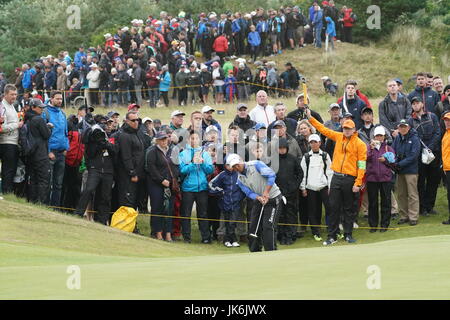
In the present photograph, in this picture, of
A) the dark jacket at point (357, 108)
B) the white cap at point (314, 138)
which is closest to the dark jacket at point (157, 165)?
the white cap at point (314, 138)

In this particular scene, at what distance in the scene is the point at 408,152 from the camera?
68.4ft

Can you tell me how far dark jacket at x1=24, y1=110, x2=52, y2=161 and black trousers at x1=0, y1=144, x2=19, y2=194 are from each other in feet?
1.37

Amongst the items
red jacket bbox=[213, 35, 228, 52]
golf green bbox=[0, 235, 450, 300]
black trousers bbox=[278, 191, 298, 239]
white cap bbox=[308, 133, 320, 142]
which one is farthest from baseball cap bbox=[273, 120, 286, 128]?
red jacket bbox=[213, 35, 228, 52]

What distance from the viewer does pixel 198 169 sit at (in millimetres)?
20500

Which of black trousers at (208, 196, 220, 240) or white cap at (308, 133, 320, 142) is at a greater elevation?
white cap at (308, 133, 320, 142)

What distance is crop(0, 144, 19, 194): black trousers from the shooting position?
19.9 metres

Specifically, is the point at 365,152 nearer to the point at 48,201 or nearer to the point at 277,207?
the point at 277,207

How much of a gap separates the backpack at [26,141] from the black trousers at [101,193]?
132cm

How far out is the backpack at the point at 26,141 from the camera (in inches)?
779

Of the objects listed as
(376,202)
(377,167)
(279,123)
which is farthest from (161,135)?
(376,202)

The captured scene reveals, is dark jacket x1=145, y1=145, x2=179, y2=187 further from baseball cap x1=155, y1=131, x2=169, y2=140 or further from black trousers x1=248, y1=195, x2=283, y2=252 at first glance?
black trousers x1=248, y1=195, x2=283, y2=252

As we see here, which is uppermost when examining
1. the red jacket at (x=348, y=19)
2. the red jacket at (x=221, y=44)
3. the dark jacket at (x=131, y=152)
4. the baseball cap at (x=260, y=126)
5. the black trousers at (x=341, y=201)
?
the red jacket at (x=348, y=19)

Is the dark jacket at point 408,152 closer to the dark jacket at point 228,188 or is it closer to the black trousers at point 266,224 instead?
the dark jacket at point 228,188
